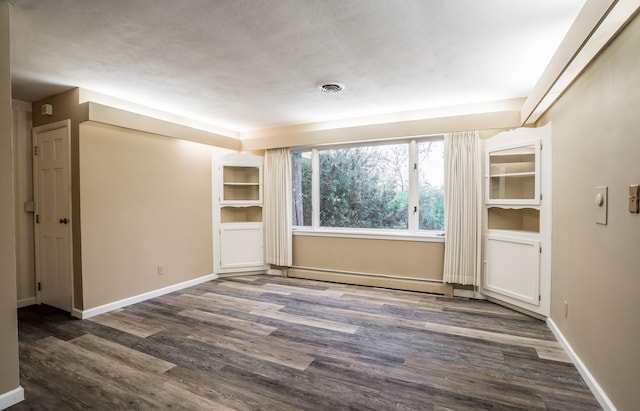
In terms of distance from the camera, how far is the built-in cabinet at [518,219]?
10.7 feet

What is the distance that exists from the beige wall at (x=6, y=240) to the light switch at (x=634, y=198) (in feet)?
12.2

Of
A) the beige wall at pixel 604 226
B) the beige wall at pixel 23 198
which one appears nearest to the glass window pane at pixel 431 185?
the beige wall at pixel 604 226

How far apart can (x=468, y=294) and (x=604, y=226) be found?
2.37m

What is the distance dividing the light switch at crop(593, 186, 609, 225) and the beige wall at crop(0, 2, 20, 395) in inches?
152

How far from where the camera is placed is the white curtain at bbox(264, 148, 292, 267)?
5184 millimetres

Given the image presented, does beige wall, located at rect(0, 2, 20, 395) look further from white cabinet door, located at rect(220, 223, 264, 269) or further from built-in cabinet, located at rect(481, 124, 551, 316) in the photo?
built-in cabinet, located at rect(481, 124, 551, 316)

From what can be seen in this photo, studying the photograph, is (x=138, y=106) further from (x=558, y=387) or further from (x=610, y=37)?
(x=558, y=387)

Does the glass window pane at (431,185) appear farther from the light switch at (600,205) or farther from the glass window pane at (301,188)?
the light switch at (600,205)

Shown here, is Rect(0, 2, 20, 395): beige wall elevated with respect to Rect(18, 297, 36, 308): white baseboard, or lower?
elevated

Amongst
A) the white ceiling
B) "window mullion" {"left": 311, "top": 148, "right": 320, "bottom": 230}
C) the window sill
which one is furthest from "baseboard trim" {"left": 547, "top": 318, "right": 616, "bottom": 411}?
"window mullion" {"left": 311, "top": 148, "right": 320, "bottom": 230}

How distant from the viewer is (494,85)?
336 centimetres

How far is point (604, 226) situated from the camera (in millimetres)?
2004

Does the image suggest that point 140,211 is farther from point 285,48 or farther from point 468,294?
point 468,294

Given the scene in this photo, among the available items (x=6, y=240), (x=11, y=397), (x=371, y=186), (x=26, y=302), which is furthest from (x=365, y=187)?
(x=26, y=302)
